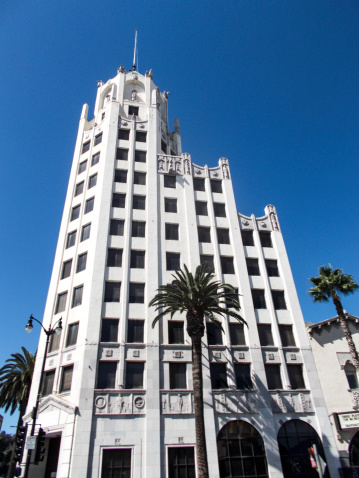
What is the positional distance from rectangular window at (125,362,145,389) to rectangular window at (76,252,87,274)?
10848 millimetres

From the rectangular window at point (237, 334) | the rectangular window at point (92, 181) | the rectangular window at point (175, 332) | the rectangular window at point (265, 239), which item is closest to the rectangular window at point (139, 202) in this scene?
the rectangular window at point (92, 181)

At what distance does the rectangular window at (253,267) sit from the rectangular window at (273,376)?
9870 mm

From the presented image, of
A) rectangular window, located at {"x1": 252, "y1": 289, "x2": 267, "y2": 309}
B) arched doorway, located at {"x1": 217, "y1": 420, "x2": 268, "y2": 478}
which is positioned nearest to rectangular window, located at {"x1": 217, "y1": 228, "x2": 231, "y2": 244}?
rectangular window, located at {"x1": 252, "y1": 289, "x2": 267, "y2": 309}

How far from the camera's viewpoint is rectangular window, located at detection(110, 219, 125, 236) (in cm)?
3631

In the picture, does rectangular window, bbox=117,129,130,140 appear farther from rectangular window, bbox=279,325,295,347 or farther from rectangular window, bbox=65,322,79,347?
rectangular window, bbox=279,325,295,347

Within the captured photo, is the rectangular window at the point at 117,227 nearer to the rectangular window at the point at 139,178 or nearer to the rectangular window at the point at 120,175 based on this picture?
the rectangular window at the point at 120,175

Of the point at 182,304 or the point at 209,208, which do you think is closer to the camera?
the point at 182,304

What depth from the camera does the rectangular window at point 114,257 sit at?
34.3 meters

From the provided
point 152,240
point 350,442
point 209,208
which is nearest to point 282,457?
point 350,442

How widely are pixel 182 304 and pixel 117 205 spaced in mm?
15623

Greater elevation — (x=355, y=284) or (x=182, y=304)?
(x=355, y=284)

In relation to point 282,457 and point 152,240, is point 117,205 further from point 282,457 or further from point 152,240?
point 282,457

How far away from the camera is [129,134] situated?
146 ft

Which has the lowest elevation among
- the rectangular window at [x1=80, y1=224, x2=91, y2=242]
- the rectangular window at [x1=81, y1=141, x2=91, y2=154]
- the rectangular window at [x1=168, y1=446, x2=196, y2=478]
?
the rectangular window at [x1=168, y1=446, x2=196, y2=478]
